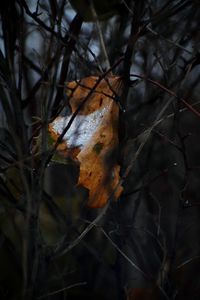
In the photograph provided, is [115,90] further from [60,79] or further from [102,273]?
[102,273]

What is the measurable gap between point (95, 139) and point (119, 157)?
0.09 metres

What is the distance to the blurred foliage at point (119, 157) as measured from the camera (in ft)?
3.52

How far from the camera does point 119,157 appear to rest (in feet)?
3.77

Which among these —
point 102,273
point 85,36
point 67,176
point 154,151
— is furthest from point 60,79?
point 102,273

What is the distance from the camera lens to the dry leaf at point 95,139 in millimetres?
1088

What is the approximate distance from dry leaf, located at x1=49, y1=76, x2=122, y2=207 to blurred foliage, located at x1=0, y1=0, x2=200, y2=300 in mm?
36

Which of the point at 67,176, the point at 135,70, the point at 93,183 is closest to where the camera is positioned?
the point at 93,183

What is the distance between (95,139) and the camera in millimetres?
1101

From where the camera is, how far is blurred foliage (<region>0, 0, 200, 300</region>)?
1074 millimetres

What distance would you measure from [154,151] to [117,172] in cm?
77

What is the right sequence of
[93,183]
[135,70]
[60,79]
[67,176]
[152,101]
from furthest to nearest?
1. [67,176]
2. [135,70]
3. [152,101]
4. [60,79]
5. [93,183]

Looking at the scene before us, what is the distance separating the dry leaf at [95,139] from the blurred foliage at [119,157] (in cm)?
4

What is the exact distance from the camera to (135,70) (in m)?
1.63

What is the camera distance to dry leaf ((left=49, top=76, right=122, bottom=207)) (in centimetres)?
109
